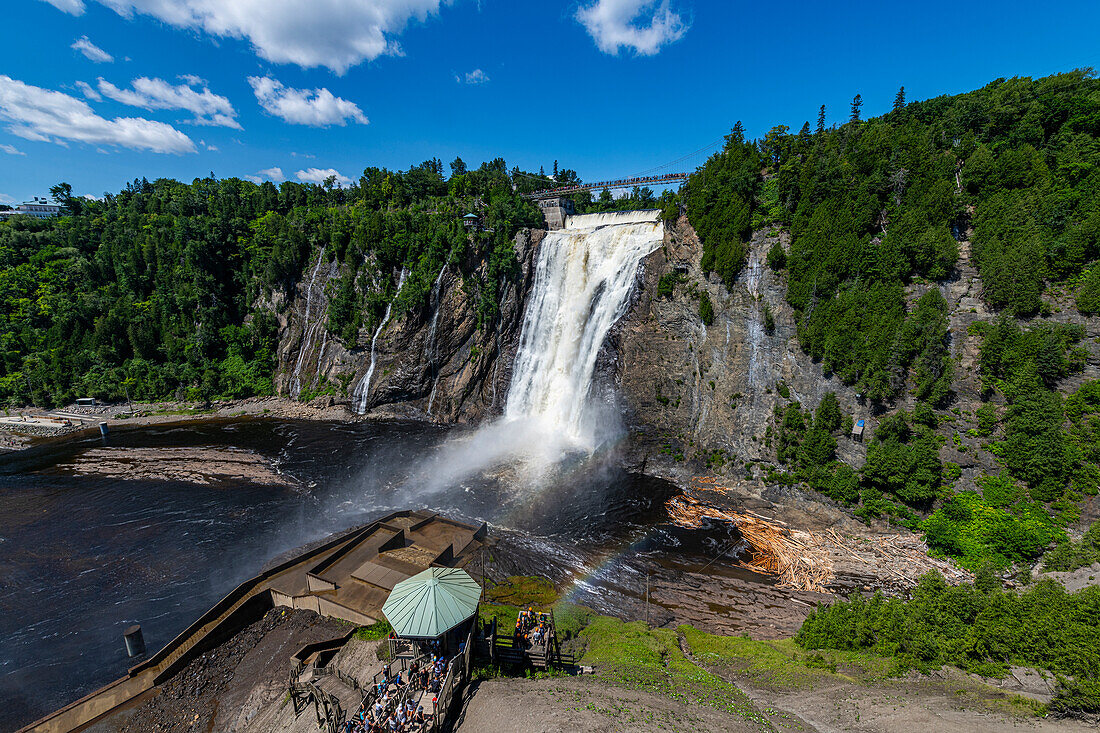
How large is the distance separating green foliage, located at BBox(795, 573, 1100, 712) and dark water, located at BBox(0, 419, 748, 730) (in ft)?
35.6

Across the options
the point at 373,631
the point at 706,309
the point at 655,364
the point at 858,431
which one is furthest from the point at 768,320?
the point at 373,631

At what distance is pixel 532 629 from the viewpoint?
16.8 m

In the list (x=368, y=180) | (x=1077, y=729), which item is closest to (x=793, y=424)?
(x=1077, y=729)

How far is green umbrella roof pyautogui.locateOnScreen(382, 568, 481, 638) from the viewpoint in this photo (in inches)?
509

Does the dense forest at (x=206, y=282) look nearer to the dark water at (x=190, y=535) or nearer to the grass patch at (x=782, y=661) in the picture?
the dark water at (x=190, y=535)

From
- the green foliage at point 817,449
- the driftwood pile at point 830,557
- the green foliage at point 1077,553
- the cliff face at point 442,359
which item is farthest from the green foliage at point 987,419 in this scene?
the cliff face at point 442,359

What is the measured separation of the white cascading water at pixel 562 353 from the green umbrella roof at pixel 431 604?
74.3 feet

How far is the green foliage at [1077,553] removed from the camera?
1981cm

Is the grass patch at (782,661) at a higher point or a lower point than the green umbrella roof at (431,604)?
lower

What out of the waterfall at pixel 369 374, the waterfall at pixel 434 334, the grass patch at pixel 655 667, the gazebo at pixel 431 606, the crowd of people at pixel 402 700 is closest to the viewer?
the crowd of people at pixel 402 700

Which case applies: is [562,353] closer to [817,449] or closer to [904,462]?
[817,449]

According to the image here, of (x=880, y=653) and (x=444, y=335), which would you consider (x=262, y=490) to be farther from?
(x=880, y=653)

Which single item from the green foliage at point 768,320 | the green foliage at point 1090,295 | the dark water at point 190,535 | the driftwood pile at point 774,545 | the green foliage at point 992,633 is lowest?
the dark water at point 190,535

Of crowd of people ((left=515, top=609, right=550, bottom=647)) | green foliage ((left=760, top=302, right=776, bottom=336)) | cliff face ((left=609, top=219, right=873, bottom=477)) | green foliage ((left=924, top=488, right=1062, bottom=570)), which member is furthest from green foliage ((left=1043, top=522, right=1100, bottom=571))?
crowd of people ((left=515, top=609, right=550, bottom=647))
